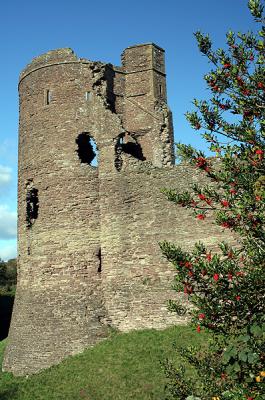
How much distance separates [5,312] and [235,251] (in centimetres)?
2507

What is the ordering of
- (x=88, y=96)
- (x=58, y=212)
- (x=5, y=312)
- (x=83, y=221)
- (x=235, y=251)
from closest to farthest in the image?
(x=235, y=251), (x=83, y=221), (x=58, y=212), (x=88, y=96), (x=5, y=312)

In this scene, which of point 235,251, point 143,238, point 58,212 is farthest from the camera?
point 58,212

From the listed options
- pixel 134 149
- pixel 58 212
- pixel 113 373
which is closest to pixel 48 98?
pixel 134 149

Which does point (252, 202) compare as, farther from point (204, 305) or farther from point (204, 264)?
point (204, 305)

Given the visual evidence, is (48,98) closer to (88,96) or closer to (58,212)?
(88,96)

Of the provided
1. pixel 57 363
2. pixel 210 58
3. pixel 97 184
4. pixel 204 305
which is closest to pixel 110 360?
pixel 57 363

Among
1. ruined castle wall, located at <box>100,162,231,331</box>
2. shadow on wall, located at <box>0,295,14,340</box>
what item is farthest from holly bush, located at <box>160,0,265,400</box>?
shadow on wall, located at <box>0,295,14,340</box>

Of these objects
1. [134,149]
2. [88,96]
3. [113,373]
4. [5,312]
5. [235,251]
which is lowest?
[5,312]

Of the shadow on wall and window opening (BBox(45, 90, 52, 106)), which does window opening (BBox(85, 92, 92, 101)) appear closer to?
window opening (BBox(45, 90, 52, 106))

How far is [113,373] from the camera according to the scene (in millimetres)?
12500

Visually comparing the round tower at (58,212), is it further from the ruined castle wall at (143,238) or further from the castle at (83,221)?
the ruined castle wall at (143,238)

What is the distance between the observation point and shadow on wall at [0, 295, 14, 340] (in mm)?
26272

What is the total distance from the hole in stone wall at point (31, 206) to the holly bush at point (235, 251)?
11.5 m

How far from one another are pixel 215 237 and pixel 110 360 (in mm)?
4570
